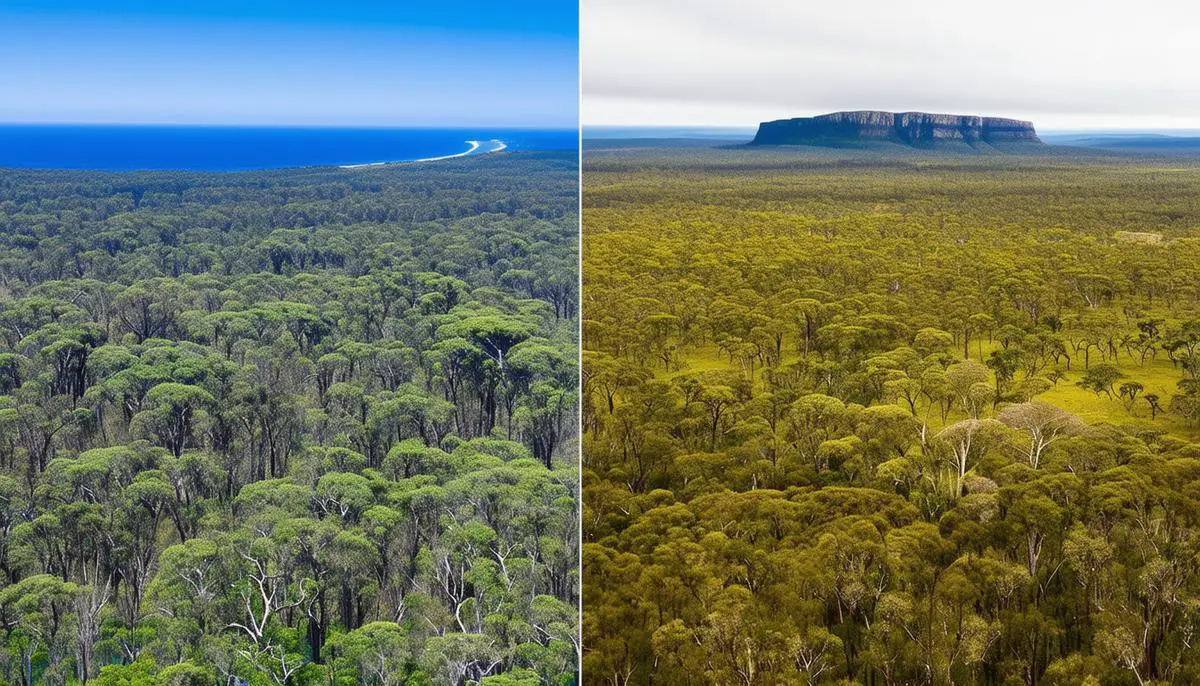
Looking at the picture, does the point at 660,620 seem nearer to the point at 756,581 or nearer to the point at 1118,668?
the point at 756,581

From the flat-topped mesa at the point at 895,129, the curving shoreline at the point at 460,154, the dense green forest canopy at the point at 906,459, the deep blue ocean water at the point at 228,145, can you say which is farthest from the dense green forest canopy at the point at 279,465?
the curving shoreline at the point at 460,154

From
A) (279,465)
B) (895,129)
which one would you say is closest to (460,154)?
(895,129)

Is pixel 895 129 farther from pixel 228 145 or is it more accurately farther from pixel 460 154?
pixel 228 145

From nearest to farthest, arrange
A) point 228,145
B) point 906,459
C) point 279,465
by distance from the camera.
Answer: point 906,459 → point 279,465 → point 228,145

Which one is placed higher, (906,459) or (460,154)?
(460,154)

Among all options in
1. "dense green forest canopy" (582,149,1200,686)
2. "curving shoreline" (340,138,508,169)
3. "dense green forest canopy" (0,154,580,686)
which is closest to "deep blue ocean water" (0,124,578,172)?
"curving shoreline" (340,138,508,169)

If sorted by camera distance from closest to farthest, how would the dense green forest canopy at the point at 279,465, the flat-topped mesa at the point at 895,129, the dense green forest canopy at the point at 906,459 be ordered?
1. the dense green forest canopy at the point at 906,459
2. the dense green forest canopy at the point at 279,465
3. the flat-topped mesa at the point at 895,129

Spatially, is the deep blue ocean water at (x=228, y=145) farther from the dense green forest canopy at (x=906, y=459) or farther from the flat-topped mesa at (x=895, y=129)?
the dense green forest canopy at (x=906, y=459)
